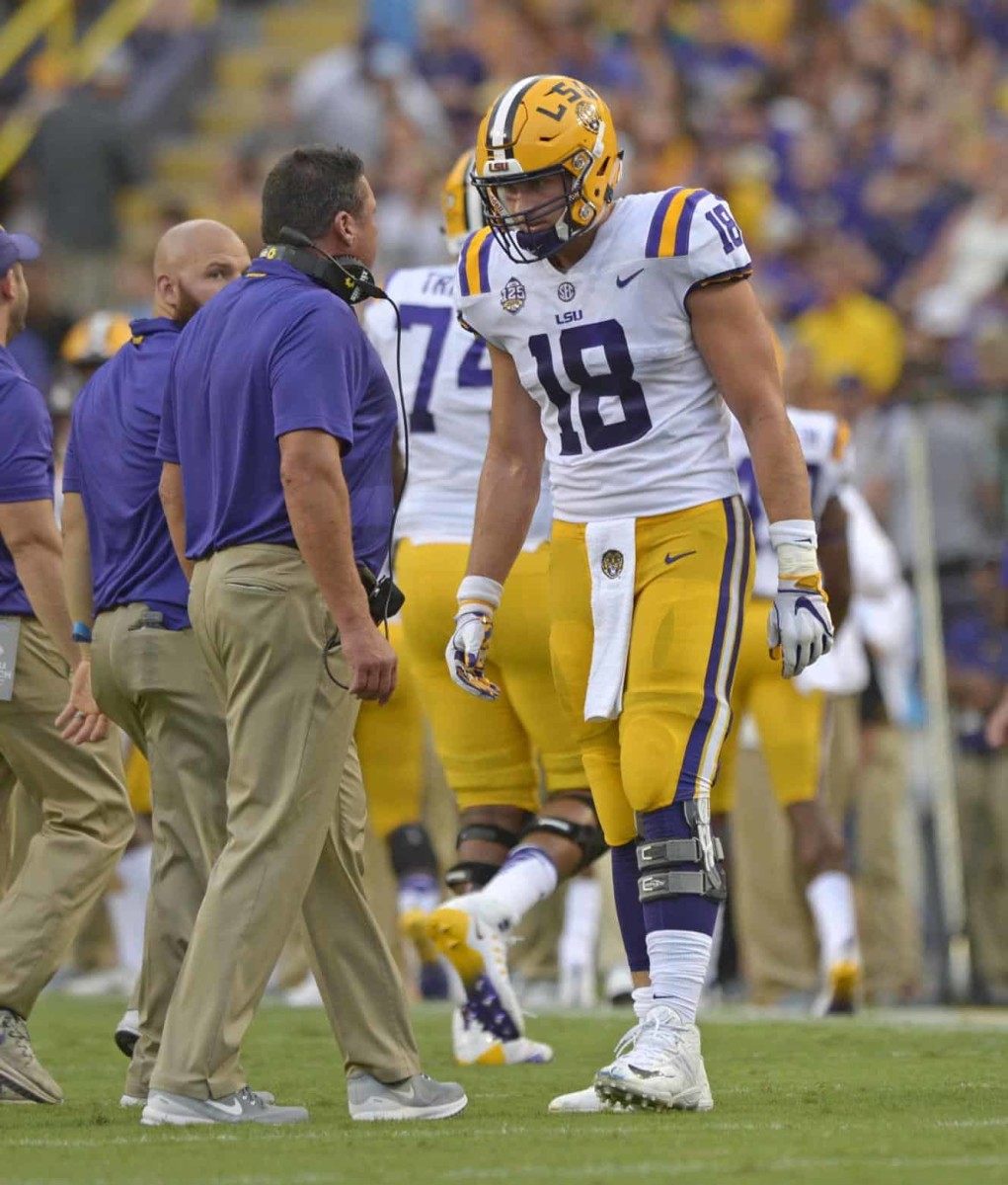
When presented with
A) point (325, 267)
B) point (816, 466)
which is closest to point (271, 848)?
point (325, 267)

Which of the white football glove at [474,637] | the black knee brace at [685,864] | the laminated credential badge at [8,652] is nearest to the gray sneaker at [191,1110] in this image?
the black knee brace at [685,864]

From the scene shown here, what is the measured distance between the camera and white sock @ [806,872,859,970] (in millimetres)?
8672

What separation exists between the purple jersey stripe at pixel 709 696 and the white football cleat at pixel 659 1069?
→ 0.50 meters

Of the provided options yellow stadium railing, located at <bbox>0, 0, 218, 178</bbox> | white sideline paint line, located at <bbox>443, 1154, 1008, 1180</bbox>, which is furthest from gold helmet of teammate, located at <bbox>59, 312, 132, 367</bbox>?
yellow stadium railing, located at <bbox>0, 0, 218, 178</bbox>

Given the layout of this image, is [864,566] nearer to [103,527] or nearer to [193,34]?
[103,527]

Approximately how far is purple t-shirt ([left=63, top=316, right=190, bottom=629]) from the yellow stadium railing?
11.7 m

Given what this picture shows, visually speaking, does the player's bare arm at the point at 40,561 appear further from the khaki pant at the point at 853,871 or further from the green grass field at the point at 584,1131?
the khaki pant at the point at 853,871

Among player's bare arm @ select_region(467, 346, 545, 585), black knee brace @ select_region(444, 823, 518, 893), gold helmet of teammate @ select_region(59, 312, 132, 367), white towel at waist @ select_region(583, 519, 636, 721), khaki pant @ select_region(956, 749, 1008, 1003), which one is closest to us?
white towel at waist @ select_region(583, 519, 636, 721)

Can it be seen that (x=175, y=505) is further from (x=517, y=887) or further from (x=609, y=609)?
(x=517, y=887)

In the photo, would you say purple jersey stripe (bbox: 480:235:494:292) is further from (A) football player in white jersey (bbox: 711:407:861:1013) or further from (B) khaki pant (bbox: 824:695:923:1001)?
(B) khaki pant (bbox: 824:695:923:1001)

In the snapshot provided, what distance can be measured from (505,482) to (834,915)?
124 inches

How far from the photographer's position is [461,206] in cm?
759

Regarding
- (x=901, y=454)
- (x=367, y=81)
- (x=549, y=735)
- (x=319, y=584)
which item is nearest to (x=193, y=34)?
(x=367, y=81)

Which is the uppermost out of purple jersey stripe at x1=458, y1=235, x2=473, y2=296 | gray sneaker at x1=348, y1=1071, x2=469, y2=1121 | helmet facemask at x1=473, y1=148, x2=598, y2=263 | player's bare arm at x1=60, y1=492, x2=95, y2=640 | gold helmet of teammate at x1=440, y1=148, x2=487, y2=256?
gold helmet of teammate at x1=440, y1=148, x2=487, y2=256
